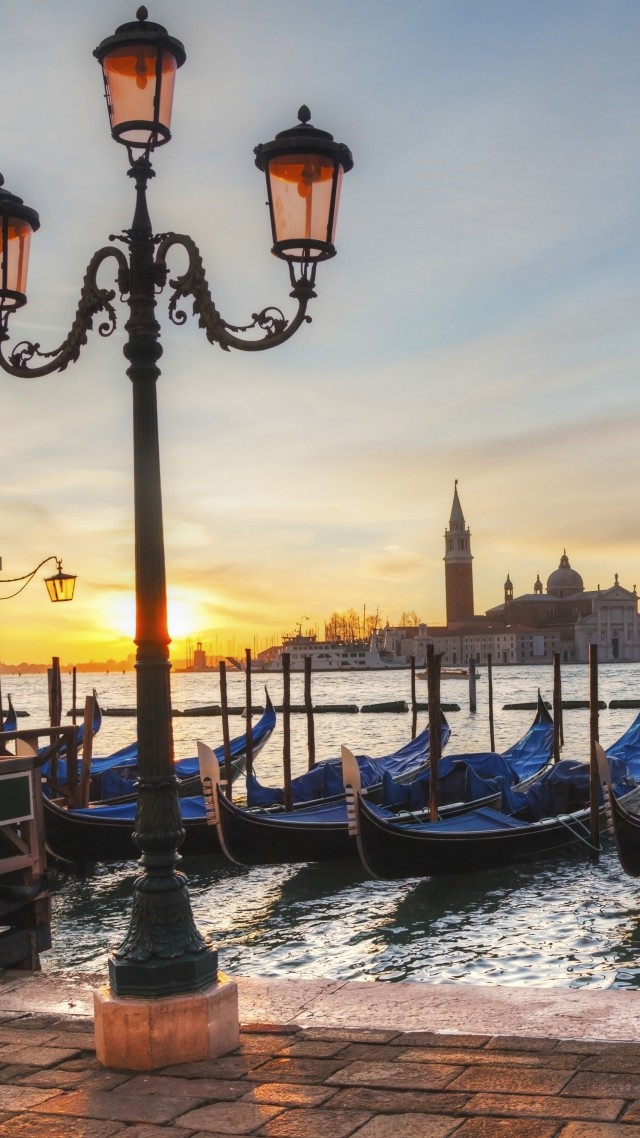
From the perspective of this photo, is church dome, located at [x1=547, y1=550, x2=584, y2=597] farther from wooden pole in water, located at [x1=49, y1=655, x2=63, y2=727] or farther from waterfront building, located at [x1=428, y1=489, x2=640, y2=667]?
wooden pole in water, located at [x1=49, y1=655, x2=63, y2=727]

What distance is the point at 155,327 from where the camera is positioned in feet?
11.1

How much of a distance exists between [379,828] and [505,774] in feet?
11.4

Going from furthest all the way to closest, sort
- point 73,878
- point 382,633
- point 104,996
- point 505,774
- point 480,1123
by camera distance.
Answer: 1. point 382,633
2. point 505,774
3. point 73,878
4. point 104,996
5. point 480,1123

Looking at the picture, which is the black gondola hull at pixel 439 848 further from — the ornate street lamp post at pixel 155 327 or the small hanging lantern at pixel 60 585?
the ornate street lamp post at pixel 155 327

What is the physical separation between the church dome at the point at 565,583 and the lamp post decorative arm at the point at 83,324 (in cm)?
11778

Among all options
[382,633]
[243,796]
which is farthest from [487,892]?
[382,633]

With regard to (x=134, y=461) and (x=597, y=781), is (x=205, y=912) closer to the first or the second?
(x=597, y=781)

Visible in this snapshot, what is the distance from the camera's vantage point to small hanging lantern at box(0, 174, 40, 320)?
3.54 meters

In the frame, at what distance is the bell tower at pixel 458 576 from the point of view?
114m

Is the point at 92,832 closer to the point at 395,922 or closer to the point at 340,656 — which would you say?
the point at 395,922

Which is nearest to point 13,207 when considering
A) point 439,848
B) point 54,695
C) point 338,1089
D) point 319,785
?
point 338,1089

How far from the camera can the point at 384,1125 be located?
101 inches

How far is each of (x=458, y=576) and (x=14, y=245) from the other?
11133 centimetres

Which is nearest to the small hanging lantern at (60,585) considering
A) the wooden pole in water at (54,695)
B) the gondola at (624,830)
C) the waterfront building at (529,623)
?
the wooden pole in water at (54,695)
